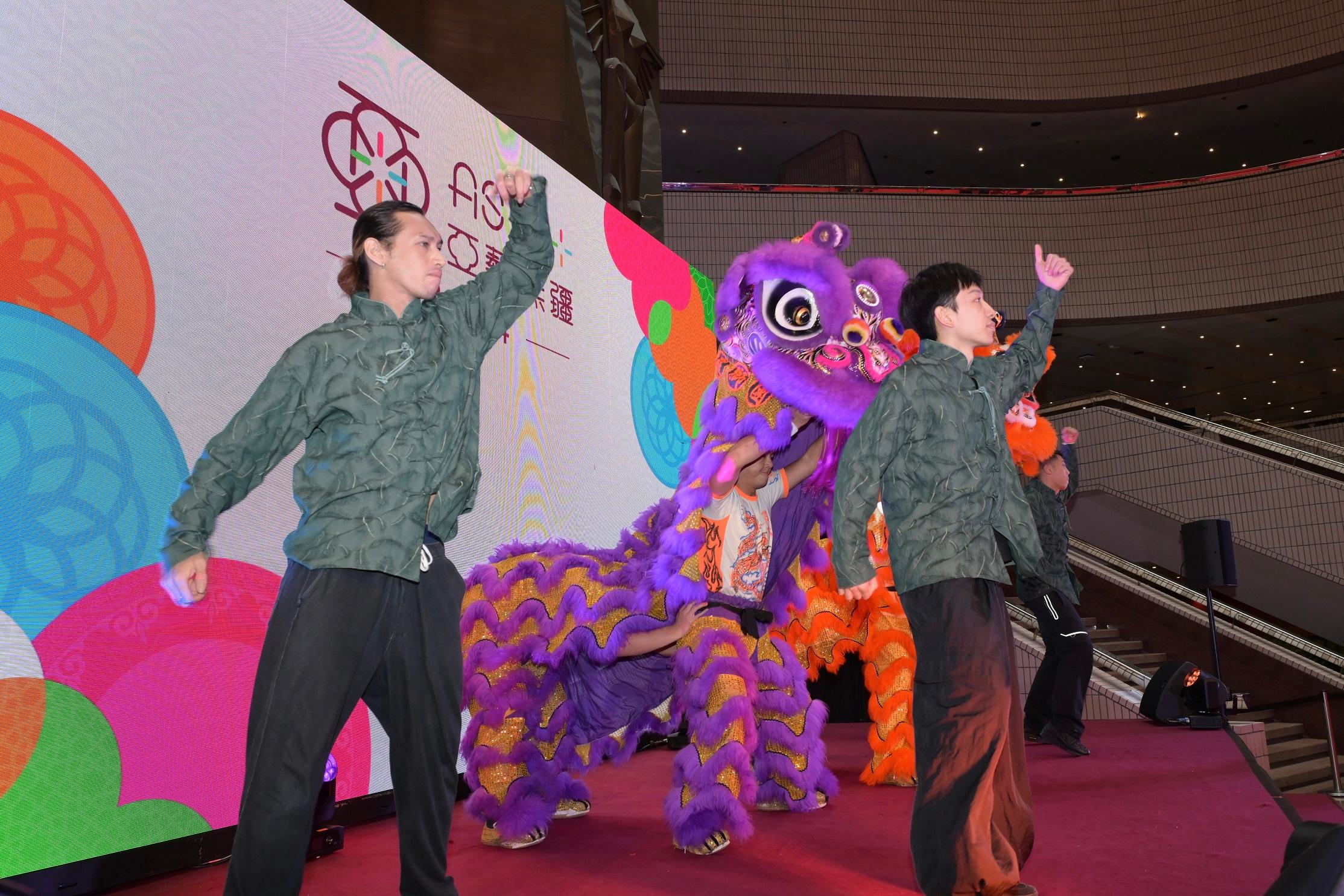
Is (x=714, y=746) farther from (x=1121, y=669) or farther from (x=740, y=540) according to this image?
(x=1121, y=669)

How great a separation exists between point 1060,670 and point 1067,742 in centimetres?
35

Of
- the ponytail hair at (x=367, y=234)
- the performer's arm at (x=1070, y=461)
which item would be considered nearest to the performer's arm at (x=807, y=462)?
the ponytail hair at (x=367, y=234)

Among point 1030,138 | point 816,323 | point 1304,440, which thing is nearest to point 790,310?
point 816,323

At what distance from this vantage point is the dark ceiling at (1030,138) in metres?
13.1

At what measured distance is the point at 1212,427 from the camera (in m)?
11.2

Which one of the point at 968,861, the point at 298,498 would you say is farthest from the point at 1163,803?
the point at 298,498

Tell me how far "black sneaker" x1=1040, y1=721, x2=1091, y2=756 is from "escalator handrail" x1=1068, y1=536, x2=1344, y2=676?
441 cm

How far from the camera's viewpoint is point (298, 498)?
1.77m

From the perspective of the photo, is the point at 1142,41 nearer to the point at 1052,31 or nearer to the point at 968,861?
the point at 1052,31

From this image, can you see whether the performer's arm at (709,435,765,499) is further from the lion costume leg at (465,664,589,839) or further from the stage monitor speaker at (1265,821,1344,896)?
the stage monitor speaker at (1265,821,1344,896)

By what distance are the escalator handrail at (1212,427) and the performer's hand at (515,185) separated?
35.2 feet

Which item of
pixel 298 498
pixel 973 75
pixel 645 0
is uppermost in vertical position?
pixel 973 75

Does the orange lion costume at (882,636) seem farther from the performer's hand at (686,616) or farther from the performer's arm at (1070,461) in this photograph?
the performer's arm at (1070,461)

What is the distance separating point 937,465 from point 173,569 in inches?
58.7
